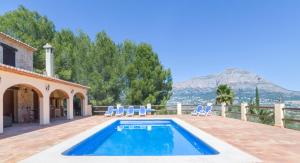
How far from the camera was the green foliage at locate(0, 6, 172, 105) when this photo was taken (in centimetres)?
2852

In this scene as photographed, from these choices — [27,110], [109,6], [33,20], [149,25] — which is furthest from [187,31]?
[27,110]

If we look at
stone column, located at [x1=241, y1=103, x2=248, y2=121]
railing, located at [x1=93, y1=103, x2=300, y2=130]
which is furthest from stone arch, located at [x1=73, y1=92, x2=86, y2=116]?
stone column, located at [x1=241, y1=103, x2=248, y2=121]

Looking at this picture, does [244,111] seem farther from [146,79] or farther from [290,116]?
[146,79]

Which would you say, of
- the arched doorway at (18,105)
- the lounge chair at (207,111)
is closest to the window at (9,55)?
A: the arched doorway at (18,105)

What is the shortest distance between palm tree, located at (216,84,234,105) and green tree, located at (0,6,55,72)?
17378 mm

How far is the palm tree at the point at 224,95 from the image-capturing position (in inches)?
1125

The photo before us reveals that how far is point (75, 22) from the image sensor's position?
34844mm

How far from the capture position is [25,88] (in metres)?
17.2

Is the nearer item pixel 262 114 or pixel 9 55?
pixel 9 55

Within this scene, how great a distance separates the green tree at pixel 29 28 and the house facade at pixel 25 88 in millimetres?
7845

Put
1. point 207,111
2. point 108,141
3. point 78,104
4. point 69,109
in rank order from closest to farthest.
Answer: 1. point 108,141
2. point 69,109
3. point 207,111
4. point 78,104

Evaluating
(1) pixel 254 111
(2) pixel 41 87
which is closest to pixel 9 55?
(2) pixel 41 87

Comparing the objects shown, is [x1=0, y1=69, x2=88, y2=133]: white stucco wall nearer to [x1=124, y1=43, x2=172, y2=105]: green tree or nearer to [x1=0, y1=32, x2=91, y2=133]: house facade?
[x1=0, y1=32, x2=91, y2=133]: house facade

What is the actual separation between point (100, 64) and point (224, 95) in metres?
12.5
